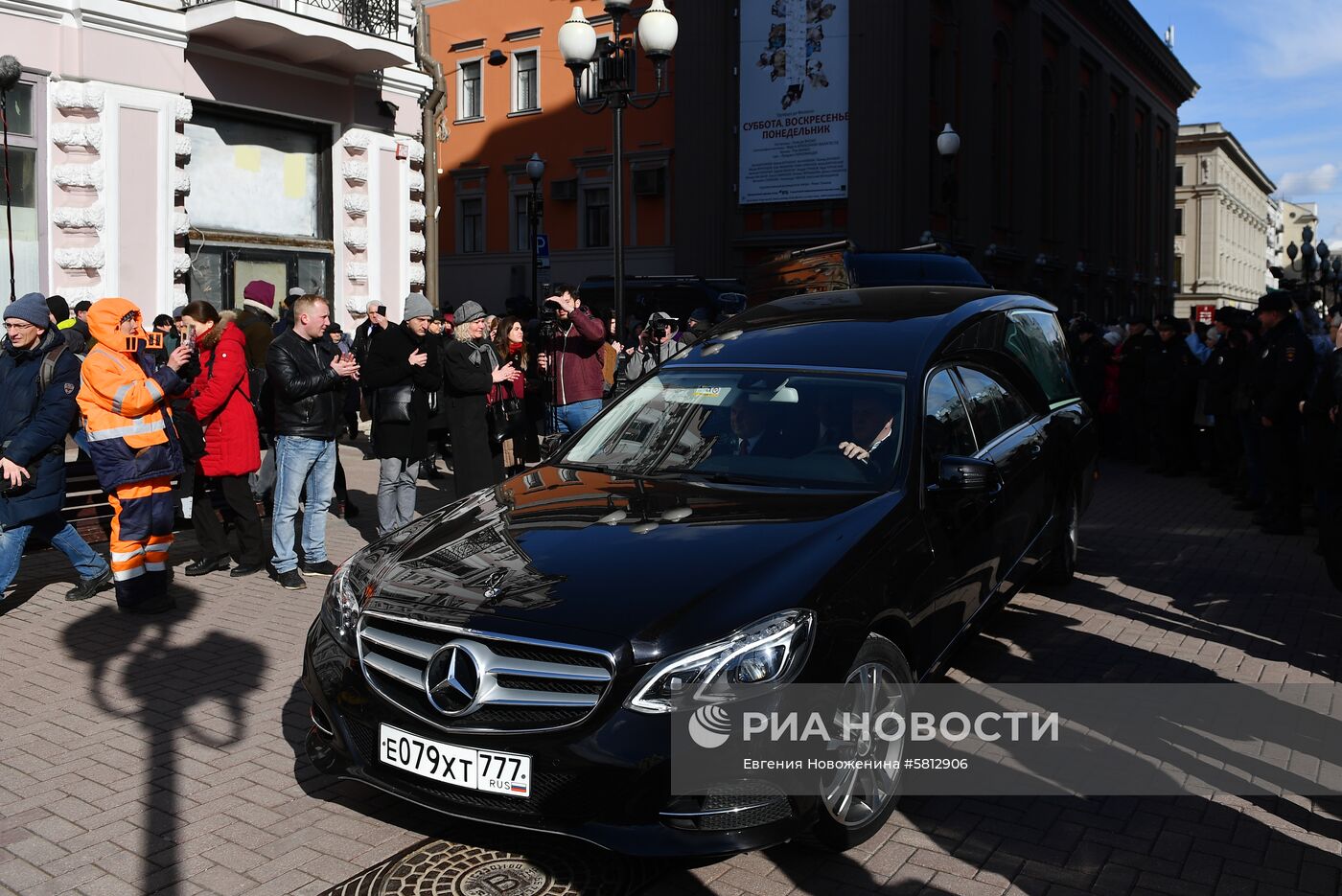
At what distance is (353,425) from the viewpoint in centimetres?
1614

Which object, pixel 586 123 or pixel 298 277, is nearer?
pixel 298 277

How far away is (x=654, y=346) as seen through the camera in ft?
42.9

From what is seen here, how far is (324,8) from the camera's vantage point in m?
16.9

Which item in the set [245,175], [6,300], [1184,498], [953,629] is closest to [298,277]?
[245,175]

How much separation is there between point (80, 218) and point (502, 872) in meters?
13.1

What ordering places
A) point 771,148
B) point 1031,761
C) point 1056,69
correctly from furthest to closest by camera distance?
point 1056,69 → point 771,148 → point 1031,761

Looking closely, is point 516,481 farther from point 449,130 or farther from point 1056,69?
point 1056,69

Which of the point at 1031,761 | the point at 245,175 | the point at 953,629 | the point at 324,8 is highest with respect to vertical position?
the point at 324,8

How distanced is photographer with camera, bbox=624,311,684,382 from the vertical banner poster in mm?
19483

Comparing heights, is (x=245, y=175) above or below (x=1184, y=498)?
above

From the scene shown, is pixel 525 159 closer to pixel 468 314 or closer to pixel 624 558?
pixel 468 314

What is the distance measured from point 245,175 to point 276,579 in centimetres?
1040

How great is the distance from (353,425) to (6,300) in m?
4.25

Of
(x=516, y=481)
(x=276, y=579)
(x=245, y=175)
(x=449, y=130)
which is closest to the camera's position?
(x=516, y=481)
